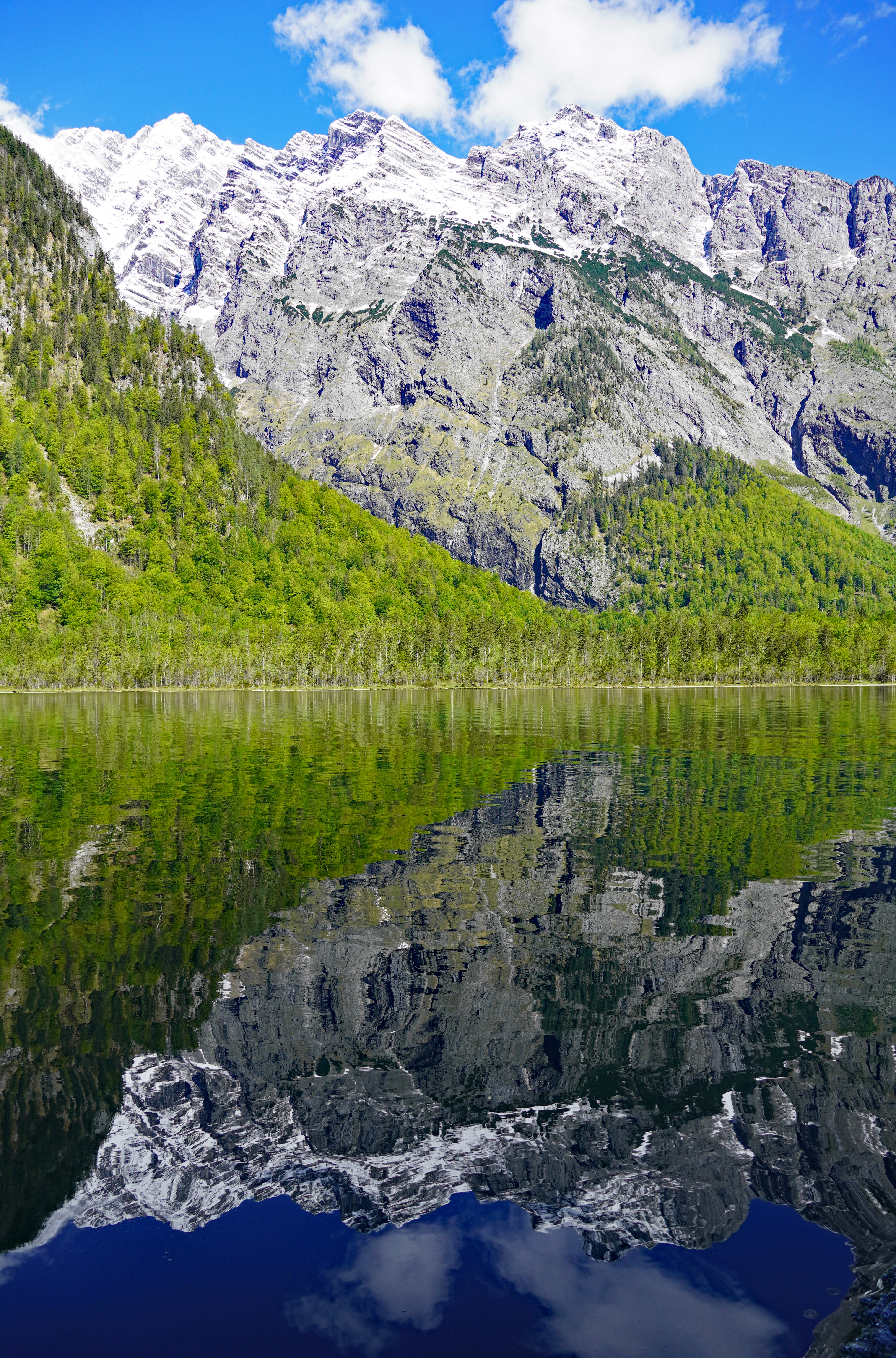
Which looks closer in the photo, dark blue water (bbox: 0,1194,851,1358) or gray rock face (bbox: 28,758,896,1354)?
dark blue water (bbox: 0,1194,851,1358)

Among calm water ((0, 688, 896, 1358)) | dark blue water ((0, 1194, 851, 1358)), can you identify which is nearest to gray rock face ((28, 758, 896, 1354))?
calm water ((0, 688, 896, 1358))

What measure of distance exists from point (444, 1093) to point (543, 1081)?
1.51m

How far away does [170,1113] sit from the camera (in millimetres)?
11148

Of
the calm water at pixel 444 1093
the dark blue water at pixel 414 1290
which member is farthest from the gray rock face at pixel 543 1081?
the dark blue water at pixel 414 1290

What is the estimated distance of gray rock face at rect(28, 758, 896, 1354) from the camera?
32.1 feet

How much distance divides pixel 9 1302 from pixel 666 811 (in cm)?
2933

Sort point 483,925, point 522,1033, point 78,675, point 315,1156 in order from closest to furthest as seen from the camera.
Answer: point 315,1156 → point 522,1033 → point 483,925 → point 78,675

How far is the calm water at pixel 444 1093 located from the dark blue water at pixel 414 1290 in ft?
0.10

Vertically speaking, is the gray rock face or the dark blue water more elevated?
the gray rock face

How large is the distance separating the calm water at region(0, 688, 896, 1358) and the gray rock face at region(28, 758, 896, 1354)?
0.05m

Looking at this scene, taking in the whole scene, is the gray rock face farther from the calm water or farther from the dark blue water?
the dark blue water

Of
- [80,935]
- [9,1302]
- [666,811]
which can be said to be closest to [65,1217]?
[9,1302]

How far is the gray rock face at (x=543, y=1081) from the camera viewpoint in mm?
9789

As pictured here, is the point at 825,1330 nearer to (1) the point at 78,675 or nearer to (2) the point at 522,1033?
(2) the point at 522,1033
